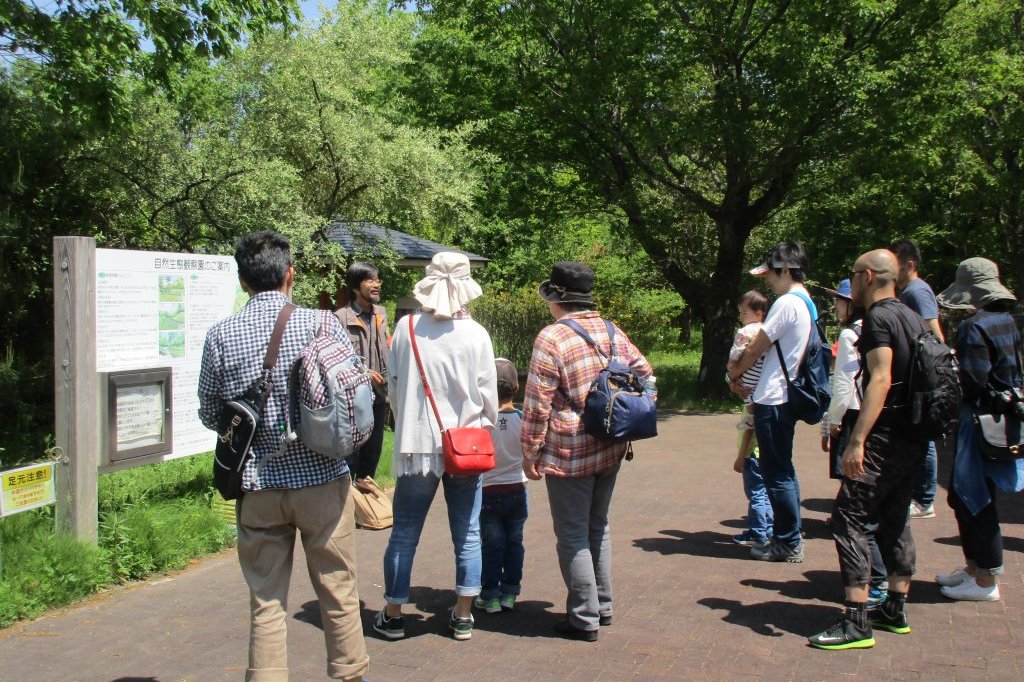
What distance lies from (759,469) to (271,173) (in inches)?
286

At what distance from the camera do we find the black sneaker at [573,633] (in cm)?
460

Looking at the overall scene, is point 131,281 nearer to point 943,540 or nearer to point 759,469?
point 759,469

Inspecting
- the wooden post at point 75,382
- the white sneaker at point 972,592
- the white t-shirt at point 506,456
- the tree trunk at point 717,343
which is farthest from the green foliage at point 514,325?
the white sneaker at point 972,592

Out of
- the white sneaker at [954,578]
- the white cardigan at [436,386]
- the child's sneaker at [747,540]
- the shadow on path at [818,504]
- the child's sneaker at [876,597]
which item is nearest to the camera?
the white cardigan at [436,386]

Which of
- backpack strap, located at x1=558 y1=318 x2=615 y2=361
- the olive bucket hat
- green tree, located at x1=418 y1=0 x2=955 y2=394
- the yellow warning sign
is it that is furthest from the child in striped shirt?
green tree, located at x1=418 y1=0 x2=955 y2=394

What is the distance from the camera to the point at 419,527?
466 cm

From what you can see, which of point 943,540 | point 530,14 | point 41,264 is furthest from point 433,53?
point 943,540

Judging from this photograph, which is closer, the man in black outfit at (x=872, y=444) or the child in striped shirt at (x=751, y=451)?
the man in black outfit at (x=872, y=444)

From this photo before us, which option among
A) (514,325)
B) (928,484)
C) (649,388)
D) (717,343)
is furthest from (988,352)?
(514,325)

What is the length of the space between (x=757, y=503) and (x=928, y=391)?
6.73ft

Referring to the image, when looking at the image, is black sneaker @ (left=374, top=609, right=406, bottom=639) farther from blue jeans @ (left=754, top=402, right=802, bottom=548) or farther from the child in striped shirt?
the child in striped shirt

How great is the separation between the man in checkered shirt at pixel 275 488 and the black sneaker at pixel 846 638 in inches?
86.4

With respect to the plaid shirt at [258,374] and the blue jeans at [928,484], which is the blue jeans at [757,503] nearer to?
the blue jeans at [928,484]

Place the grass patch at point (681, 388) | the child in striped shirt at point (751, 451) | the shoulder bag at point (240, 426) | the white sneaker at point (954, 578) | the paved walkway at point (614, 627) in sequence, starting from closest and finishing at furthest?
the shoulder bag at point (240, 426)
the paved walkway at point (614, 627)
the white sneaker at point (954, 578)
the child in striped shirt at point (751, 451)
the grass patch at point (681, 388)
